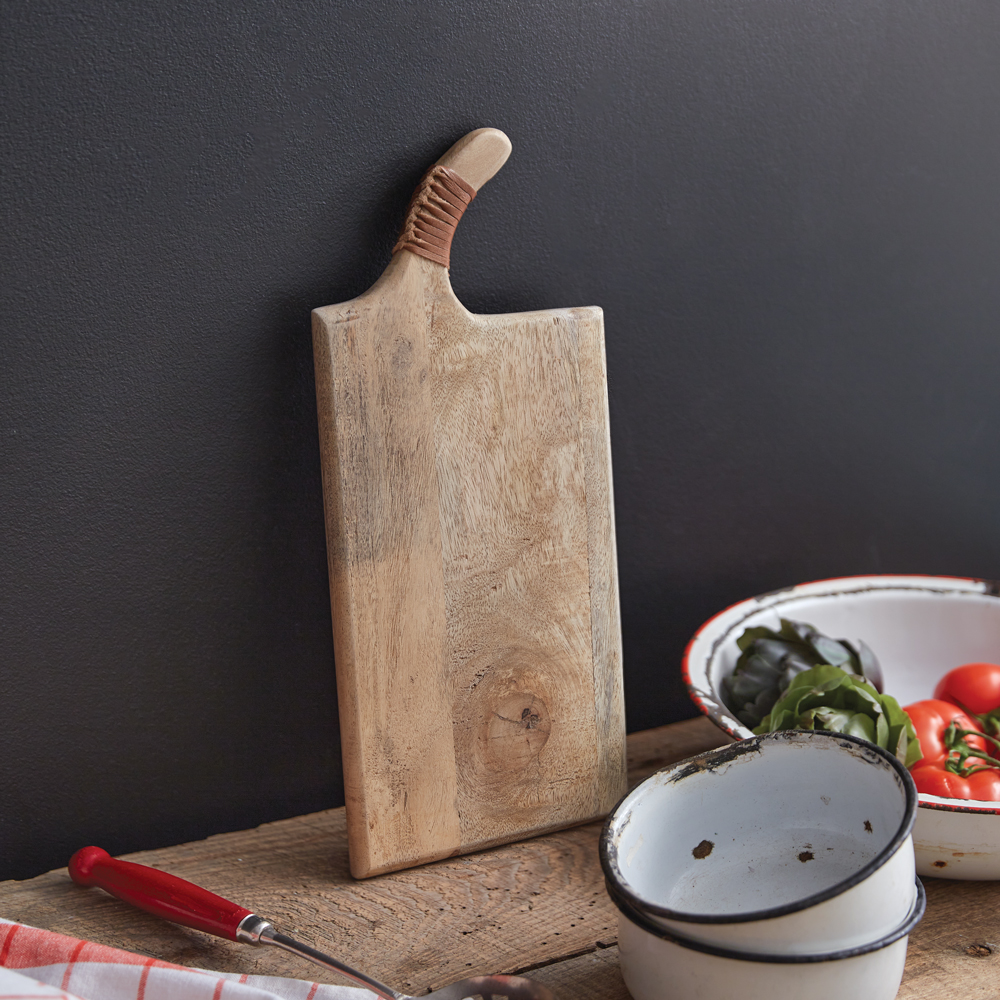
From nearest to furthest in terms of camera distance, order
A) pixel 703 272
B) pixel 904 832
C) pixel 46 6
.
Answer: pixel 904 832 → pixel 46 6 → pixel 703 272

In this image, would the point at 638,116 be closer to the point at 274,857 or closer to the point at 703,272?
the point at 703,272

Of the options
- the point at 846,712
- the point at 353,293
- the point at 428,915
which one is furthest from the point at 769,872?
the point at 353,293

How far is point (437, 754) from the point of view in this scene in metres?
0.76

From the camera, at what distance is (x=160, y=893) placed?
2.23 ft

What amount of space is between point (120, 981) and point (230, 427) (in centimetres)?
40

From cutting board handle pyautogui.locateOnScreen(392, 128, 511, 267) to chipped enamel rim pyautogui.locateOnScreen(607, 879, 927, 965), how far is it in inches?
18.5

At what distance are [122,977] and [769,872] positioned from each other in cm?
44

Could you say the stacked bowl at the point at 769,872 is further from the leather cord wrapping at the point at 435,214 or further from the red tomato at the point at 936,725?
the leather cord wrapping at the point at 435,214

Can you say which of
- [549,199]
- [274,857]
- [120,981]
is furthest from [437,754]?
[549,199]

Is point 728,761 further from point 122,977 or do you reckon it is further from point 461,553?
point 122,977

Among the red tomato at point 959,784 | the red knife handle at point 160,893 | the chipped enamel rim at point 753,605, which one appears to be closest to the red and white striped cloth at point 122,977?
the red knife handle at point 160,893

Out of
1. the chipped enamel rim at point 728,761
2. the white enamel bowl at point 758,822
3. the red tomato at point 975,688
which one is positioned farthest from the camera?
the red tomato at point 975,688

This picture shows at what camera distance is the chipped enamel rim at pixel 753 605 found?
2.54 feet

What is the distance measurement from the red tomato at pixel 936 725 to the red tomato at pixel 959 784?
0.09 feet
